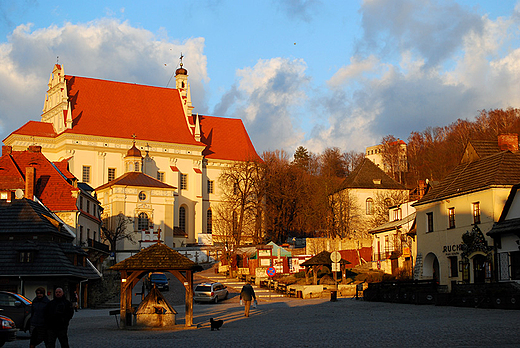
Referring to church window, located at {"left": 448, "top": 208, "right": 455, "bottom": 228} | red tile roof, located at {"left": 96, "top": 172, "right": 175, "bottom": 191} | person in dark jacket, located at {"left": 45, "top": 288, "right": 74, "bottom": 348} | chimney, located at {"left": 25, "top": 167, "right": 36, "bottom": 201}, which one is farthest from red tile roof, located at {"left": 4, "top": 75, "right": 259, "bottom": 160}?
person in dark jacket, located at {"left": 45, "top": 288, "right": 74, "bottom": 348}

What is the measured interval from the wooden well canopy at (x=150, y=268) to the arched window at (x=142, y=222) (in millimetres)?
51472

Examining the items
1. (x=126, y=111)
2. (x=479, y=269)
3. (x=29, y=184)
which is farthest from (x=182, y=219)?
(x=479, y=269)

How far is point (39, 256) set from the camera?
1241 inches

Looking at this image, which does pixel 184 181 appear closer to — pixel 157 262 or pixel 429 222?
pixel 429 222

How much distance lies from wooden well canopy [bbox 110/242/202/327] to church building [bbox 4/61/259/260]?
49.8 metres

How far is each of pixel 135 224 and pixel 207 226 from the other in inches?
620

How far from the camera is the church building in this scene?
73.6 metres

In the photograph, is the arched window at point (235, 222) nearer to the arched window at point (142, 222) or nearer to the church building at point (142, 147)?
the church building at point (142, 147)

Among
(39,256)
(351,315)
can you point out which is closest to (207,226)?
(39,256)

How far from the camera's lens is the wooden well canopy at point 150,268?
20516 mm

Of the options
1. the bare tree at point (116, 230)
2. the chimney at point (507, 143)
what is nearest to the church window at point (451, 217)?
the chimney at point (507, 143)

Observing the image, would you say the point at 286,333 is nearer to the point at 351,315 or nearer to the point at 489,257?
the point at 351,315

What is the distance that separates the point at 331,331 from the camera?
18.3 m

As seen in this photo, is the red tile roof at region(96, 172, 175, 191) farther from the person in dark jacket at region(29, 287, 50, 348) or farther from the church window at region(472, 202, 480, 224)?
the person in dark jacket at region(29, 287, 50, 348)
